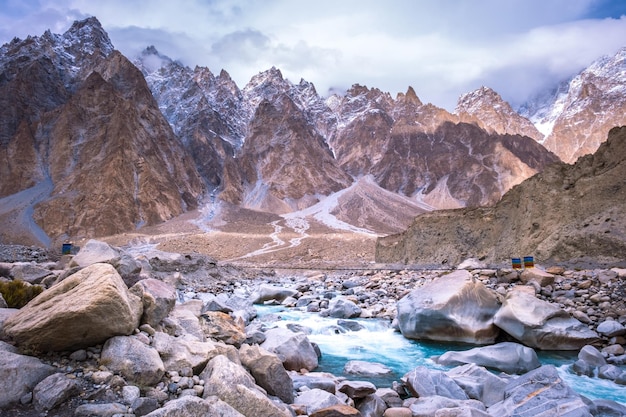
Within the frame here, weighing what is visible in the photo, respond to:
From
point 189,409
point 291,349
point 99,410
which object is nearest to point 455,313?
point 291,349

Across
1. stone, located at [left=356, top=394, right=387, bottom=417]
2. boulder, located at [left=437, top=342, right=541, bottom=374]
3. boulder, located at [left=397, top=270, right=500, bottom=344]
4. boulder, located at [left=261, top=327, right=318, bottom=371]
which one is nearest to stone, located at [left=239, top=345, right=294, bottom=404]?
stone, located at [left=356, top=394, right=387, bottom=417]

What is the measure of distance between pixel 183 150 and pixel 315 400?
137693mm

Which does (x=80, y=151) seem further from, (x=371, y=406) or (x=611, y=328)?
(x=611, y=328)

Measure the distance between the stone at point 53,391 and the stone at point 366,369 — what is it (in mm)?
6666

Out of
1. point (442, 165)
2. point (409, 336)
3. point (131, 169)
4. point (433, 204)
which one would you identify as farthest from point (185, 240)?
point (442, 165)

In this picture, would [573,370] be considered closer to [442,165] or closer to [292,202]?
[292,202]

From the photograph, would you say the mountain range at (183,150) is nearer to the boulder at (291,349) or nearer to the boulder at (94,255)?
the boulder at (94,255)

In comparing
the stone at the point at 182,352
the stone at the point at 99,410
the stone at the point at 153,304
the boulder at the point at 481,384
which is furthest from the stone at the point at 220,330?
the boulder at the point at 481,384

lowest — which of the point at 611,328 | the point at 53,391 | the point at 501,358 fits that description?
the point at 501,358

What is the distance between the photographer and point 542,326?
1136 cm

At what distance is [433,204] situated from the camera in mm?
147375

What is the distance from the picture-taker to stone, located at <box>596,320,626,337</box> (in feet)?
36.3

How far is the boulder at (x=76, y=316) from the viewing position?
4953 millimetres

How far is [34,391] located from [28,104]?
142 metres
